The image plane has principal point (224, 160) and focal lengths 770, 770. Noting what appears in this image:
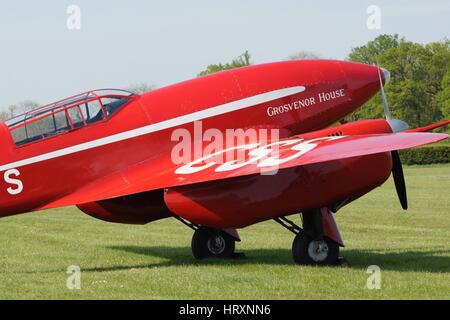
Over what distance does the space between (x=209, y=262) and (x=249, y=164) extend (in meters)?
2.99

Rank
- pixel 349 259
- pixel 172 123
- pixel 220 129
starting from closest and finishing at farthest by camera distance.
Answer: pixel 172 123 < pixel 220 129 < pixel 349 259

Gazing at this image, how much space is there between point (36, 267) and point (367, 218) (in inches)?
442

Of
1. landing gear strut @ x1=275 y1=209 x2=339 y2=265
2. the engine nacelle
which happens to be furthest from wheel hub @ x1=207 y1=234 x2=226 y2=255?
landing gear strut @ x1=275 y1=209 x2=339 y2=265

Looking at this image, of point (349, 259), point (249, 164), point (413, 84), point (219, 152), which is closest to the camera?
point (249, 164)

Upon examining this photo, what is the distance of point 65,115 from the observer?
39.7 feet

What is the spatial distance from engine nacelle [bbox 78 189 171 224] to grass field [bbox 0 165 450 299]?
2.67 feet

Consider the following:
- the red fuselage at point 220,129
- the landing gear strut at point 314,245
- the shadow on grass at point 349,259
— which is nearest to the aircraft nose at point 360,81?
the red fuselage at point 220,129

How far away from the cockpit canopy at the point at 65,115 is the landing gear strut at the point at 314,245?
3.27 meters

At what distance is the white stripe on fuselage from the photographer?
1174cm

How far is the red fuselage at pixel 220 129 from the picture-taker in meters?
11.3

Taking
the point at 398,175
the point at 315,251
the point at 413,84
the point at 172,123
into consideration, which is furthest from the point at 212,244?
the point at 413,84

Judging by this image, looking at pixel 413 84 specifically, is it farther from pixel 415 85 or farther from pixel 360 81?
pixel 360 81
